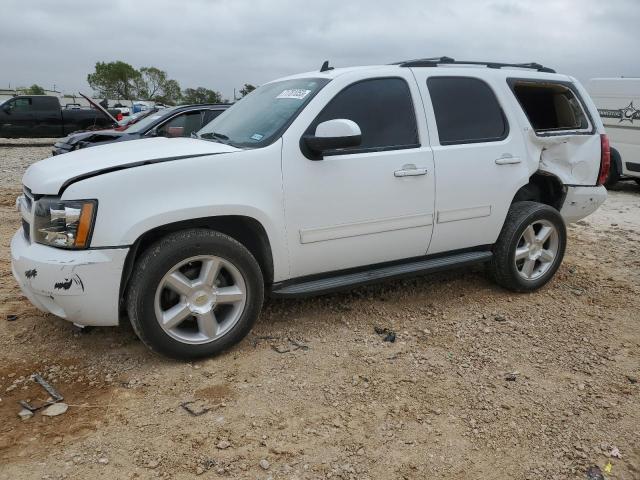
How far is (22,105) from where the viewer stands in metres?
18.2

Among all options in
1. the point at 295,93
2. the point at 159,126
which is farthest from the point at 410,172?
the point at 159,126

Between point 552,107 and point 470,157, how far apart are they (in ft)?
5.14

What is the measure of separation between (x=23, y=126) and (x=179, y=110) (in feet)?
38.9

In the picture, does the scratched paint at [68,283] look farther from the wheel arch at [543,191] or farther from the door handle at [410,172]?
the wheel arch at [543,191]

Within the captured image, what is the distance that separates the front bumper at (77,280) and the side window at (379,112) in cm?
164

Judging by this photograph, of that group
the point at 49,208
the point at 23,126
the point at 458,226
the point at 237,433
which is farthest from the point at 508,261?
the point at 23,126

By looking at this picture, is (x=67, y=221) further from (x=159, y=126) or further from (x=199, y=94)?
(x=199, y=94)

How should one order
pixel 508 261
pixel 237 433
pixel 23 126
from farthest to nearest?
pixel 23 126 → pixel 508 261 → pixel 237 433

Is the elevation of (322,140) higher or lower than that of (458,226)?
higher

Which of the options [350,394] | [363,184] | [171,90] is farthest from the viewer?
[171,90]

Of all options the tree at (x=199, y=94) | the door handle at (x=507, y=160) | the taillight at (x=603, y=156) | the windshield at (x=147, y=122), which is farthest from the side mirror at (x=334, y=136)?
the tree at (x=199, y=94)

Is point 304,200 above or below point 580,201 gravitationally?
above

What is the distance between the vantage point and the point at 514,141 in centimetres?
443

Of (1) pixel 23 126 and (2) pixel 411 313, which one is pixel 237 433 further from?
(1) pixel 23 126
